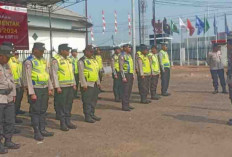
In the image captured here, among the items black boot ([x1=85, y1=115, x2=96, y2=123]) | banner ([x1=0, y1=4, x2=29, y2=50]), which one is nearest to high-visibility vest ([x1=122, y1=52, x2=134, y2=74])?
black boot ([x1=85, y1=115, x2=96, y2=123])

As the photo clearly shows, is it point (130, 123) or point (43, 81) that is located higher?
point (43, 81)

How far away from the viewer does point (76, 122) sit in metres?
8.33

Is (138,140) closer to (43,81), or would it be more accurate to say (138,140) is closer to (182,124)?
(182,124)

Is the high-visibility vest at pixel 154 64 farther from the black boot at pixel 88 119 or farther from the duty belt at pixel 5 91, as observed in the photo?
the duty belt at pixel 5 91

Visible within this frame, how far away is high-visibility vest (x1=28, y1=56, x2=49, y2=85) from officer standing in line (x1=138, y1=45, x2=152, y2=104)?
4452 millimetres

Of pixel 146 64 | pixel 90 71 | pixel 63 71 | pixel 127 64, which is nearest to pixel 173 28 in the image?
pixel 146 64

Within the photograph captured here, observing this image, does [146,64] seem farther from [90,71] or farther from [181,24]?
[181,24]

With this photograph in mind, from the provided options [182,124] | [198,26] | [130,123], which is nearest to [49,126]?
[130,123]

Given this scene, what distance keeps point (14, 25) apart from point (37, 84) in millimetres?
7875

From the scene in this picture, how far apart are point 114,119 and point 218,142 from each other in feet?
10.2

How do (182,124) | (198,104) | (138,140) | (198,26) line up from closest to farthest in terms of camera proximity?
(138,140), (182,124), (198,104), (198,26)

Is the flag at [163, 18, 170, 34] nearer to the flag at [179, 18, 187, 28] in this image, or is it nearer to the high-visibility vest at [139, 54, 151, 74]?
the flag at [179, 18, 187, 28]

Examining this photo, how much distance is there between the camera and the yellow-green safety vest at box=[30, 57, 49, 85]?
6.58 meters

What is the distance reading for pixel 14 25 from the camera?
13641 mm
